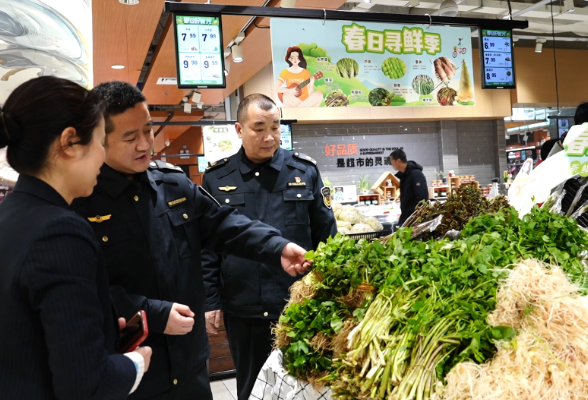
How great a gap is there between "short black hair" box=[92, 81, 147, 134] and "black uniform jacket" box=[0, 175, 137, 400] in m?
0.81

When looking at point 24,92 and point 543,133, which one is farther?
point 543,133

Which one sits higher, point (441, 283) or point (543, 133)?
point (543, 133)

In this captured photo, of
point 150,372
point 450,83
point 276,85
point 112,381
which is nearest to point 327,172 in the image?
point 450,83

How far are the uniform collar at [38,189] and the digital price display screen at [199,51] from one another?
3818 mm

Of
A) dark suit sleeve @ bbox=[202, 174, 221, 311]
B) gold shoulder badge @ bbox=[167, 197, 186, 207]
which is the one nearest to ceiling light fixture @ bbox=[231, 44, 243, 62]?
dark suit sleeve @ bbox=[202, 174, 221, 311]

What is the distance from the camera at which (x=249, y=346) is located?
2.77 metres

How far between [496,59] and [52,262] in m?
5.88

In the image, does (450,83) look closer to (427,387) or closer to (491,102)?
(427,387)

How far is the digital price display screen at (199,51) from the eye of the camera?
4820 mm

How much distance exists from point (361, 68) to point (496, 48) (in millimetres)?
1776

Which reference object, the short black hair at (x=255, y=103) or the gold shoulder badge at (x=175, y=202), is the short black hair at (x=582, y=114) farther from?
the gold shoulder badge at (x=175, y=202)

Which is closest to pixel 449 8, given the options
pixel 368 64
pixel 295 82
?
pixel 368 64

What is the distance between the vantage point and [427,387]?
131cm

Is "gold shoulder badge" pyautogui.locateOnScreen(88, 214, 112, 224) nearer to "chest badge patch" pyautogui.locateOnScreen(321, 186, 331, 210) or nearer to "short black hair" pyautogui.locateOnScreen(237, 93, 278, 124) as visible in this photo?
"short black hair" pyautogui.locateOnScreen(237, 93, 278, 124)
